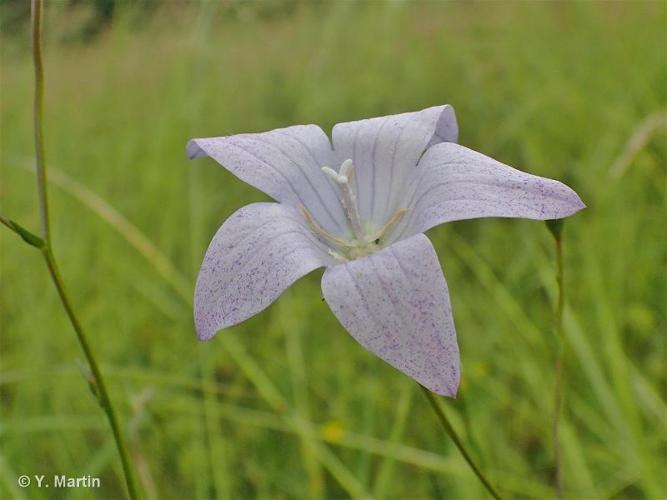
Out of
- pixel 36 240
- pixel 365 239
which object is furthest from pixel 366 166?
pixel 36 240

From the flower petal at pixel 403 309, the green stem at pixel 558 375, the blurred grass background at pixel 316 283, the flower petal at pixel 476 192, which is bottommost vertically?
the blurred grass background at pixel 316 283

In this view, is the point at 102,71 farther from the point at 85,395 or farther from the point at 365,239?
the point at 365,239

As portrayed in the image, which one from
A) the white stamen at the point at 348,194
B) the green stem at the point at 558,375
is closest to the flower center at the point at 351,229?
the white stamen at the point at 348,194

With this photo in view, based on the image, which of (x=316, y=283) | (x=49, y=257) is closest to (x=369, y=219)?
(x=49, y=257)

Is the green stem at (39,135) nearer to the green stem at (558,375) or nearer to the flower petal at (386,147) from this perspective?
the flower petal at (386,147)

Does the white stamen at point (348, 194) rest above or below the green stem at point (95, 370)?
above
